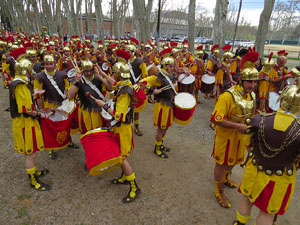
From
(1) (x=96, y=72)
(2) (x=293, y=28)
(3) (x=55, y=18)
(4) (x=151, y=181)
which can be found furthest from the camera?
(2) (x=293, y=28)

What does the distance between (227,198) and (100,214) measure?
213 cm

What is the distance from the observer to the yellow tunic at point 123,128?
9.01ft

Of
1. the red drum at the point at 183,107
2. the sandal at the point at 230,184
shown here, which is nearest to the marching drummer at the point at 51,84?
the red drum at the point at 183,107

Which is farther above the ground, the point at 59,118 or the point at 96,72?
the point at 96,72

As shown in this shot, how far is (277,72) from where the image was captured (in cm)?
580

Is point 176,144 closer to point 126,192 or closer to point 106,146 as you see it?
point 126,192

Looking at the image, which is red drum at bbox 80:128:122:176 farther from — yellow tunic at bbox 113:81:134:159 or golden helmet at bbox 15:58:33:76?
golden helmet at bbox 15:58:33:76

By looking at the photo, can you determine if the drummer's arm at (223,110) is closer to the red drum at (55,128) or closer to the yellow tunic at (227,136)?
the yellow tunic at (227,136)

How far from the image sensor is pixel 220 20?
10.5 m

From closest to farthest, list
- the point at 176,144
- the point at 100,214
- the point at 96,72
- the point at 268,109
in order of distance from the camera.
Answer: the point at 100,214, the point at 96,72, the point at 176,144, the point at 268,109

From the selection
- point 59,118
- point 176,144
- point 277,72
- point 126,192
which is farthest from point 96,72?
point 277,72

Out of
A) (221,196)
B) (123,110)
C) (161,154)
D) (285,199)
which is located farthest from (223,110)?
(161,154)

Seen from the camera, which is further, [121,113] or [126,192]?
[126,192]

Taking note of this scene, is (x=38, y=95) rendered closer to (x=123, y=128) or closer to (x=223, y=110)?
(x=123, y=128)
